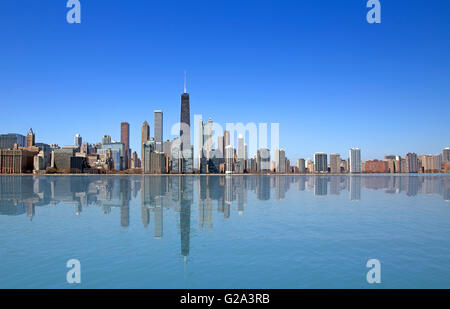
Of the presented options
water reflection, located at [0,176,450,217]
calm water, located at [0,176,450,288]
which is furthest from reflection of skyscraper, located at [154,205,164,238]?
calm water, located at [0,176,450,288]

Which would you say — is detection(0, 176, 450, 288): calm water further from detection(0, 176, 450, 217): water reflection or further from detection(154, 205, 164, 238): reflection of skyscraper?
detection(0, 176, 450, 217): water reflection

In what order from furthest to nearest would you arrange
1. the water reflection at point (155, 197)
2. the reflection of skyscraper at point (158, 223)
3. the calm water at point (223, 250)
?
the water reflection at point (155, 197)
the reflection of skyscraper at point (158, 223)
the calm water at point (223, 250)

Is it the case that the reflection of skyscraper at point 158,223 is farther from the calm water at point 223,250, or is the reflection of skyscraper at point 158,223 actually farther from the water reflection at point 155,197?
the calm water at point 223,250

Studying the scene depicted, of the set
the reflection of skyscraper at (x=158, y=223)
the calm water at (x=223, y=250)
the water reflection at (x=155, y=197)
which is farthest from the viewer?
the water reflection at (x=155, y=197)

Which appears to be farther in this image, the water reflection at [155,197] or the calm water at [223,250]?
the water reflection at [155,197]

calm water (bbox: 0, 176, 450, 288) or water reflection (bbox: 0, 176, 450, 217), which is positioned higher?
calm water (bbox: 0, 176, 450, 288)

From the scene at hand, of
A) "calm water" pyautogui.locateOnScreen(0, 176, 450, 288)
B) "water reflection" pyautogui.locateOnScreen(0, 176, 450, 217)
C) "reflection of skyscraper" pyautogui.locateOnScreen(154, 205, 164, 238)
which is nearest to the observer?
"calm water" pyautogui.locateOnScreen(0, 176, 450, 288)

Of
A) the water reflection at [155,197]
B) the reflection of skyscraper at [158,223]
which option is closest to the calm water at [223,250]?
the reflection of skyscraper at [158,223]

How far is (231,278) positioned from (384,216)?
31.7 metres
